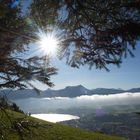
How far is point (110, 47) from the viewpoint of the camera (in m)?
11.1

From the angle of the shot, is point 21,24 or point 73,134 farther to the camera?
point 73,134

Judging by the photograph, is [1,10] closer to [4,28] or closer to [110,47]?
[4,28]

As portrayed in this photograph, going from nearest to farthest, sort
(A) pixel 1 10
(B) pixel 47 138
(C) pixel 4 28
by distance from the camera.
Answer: (A) pixel 1 10 → (C) pixel 4 28 → (B) pixel 47 138

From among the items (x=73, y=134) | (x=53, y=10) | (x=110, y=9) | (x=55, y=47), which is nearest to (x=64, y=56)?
(x=55, y=47)

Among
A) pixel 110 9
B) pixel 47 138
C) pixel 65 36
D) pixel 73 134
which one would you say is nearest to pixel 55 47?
pixel 65 36

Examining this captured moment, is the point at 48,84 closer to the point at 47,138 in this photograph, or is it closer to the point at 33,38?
the point at 33,38

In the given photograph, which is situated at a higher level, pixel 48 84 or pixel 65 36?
pixel 65 36

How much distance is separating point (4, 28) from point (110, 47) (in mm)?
3658

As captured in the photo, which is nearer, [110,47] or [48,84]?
[110,47]

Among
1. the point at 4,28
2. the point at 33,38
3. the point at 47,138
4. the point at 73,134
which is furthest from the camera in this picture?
the point at 73,134

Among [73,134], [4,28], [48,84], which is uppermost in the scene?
[4,28]

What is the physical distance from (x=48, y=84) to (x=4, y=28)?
2.63 m

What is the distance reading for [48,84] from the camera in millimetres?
12016

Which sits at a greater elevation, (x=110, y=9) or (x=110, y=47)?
(x=110, y=9)
